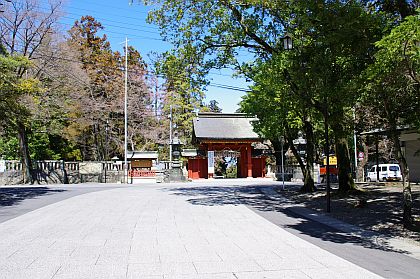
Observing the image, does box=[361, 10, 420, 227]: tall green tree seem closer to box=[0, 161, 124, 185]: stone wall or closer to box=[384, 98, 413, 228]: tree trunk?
box=[384, 98, 413, 228]: tree trunk

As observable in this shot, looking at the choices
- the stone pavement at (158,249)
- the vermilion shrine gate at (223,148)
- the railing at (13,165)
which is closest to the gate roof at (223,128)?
the vermilion shrine gate at (223,148)

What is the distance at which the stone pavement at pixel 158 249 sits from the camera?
20.1 ft

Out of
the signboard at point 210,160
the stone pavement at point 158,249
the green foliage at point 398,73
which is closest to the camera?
the stone pavement at point 158,249

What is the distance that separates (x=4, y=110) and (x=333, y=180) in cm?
2464

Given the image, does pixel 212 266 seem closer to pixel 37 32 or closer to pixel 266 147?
pixel 37 32

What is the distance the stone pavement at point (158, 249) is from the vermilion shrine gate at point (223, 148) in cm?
2593

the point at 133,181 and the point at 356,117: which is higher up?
the point at 356,117

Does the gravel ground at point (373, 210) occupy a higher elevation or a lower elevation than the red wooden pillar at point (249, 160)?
lower

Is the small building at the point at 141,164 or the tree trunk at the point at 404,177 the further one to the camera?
the small building at the point at 141,164

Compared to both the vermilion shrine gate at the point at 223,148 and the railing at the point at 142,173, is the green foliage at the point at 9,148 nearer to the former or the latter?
the railing at the point at 142,173

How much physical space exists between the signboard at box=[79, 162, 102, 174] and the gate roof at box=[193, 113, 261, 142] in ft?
31.7

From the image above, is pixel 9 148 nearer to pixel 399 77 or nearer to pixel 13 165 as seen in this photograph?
pixel 13 165

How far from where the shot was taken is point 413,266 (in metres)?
6.57

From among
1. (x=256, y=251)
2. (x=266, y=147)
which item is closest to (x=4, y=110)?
(x=256, y=251)
